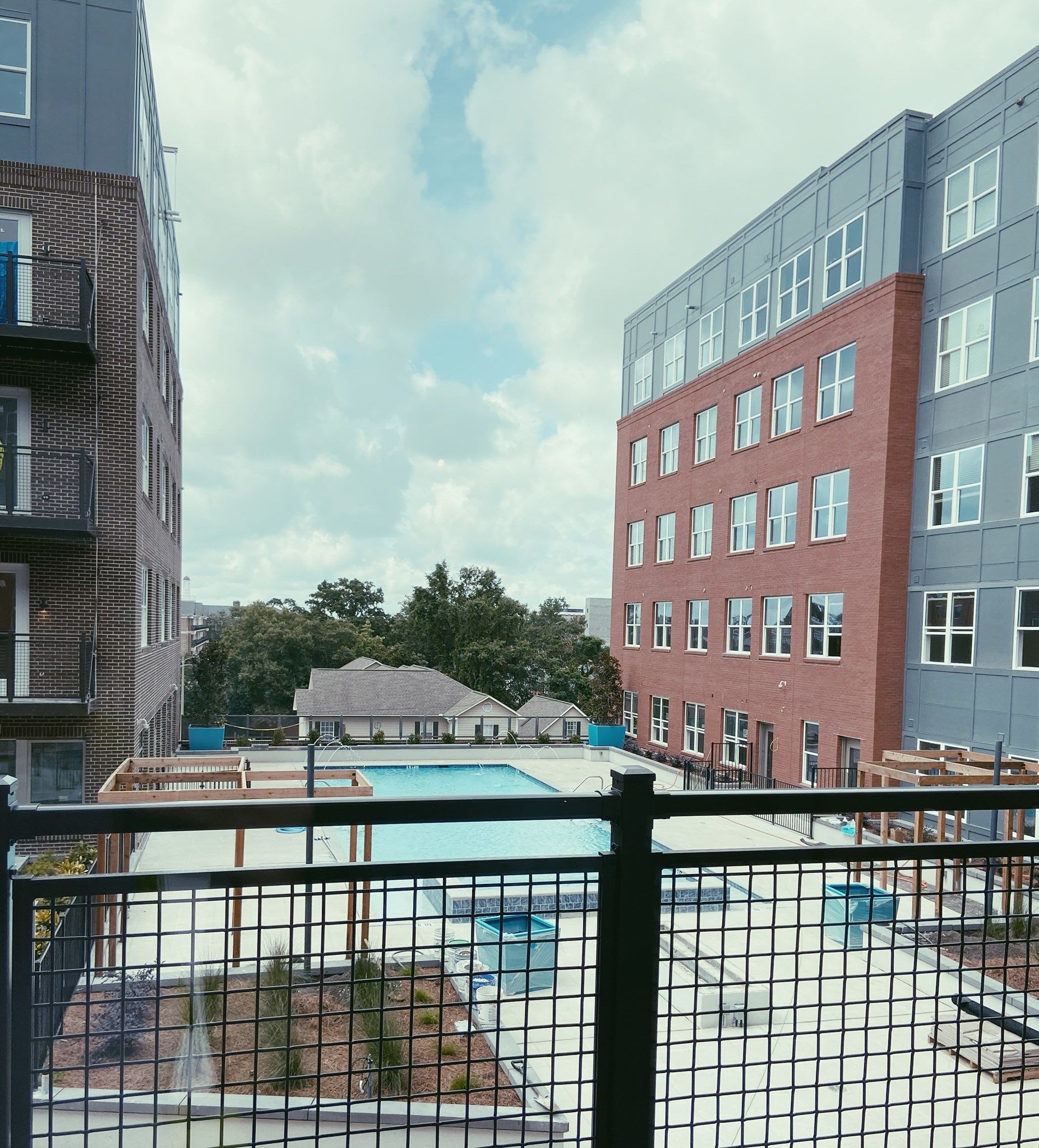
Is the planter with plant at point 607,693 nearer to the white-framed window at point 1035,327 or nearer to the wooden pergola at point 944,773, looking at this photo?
the wooden pergola at point 944,773

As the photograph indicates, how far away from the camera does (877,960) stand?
9.23 metres

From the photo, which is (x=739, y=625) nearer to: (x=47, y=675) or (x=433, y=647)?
(x=47, y=675)

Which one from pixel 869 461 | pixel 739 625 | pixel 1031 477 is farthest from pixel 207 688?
pixel 1031 477

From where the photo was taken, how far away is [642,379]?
29188 mm

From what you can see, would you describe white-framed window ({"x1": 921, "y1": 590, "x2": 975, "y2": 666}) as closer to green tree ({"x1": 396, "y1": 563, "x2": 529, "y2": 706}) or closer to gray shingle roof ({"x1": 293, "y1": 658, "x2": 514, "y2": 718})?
gray shingle roof ({"x1": 293, "y1": 658, "x2": 514, "y2": 718})

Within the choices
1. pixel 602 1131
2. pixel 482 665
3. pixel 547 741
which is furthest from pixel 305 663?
pixel 602 1131

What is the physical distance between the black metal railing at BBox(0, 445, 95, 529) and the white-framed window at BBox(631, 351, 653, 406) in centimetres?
1913

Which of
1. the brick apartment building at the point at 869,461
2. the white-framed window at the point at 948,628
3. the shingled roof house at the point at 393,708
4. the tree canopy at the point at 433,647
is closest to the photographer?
the brick apartment building at the point at 869,461

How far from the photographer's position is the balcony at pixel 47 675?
12.7 metres

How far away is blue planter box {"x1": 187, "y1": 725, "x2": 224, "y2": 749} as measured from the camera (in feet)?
78.6

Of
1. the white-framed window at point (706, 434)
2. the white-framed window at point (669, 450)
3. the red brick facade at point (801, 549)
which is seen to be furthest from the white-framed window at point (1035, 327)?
the white-framed window at point (669, 450)

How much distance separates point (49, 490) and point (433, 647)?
3698 centimetres

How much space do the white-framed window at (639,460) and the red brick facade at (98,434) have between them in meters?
17.9

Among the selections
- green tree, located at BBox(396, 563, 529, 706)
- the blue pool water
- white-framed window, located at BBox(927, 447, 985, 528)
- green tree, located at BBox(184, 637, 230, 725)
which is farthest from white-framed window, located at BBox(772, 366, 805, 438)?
green tree, located at BBox(396, 563, 529, 706)
